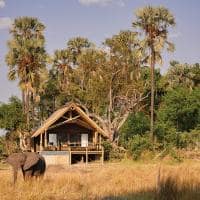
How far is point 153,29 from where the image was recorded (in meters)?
42.5

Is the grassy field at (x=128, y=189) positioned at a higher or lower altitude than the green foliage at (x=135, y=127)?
lower

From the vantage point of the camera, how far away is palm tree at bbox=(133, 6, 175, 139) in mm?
41781

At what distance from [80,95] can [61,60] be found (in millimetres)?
6005

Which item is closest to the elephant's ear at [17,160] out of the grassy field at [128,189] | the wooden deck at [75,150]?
the grassy field at [128,189]

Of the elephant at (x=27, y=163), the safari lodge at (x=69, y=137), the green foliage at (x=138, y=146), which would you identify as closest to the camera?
the elephant at (x=27, y=163)

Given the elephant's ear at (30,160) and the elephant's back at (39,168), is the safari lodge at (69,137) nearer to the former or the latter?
the elephant's back at (39,168)

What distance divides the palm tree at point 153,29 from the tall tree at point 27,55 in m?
8.99

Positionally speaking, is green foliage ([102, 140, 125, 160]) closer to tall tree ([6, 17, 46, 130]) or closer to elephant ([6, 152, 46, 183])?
tall tree ([6, 17, 46, 130])

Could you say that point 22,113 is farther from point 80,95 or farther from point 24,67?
point 80,95

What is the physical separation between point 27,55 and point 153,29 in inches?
420

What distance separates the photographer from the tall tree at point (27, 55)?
45938 mm

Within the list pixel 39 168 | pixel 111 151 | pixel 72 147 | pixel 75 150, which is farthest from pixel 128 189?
pixel 111 151

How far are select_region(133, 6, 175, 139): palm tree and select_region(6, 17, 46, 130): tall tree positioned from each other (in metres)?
8.99

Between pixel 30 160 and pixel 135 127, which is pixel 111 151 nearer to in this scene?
pixel 135 127
